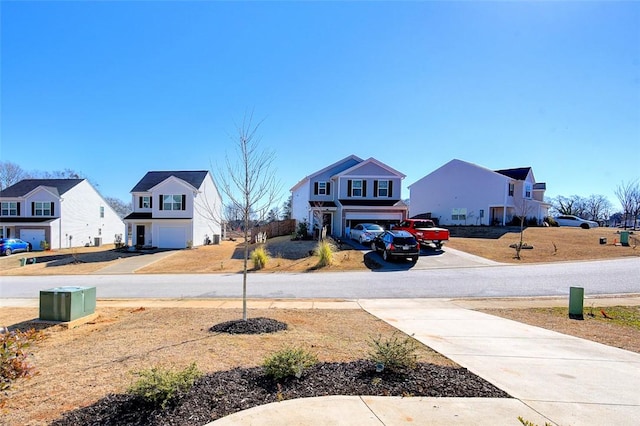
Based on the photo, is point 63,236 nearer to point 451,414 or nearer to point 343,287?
point 343,287

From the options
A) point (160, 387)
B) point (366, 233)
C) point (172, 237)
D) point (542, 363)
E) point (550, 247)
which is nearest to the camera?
point (160, 387)

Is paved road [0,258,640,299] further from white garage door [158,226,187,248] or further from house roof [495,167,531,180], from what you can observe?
house roof [495,167,531,180]

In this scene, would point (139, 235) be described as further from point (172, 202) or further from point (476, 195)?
point (476, 195)

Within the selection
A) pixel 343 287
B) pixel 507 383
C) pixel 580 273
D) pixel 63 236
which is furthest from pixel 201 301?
pixel 63 236

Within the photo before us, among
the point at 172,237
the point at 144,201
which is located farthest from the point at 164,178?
the point at 172,237

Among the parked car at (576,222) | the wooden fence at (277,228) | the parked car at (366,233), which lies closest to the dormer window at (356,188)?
the parked car at (366,233)

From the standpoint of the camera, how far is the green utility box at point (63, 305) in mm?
8281

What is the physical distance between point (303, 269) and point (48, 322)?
12642 mm

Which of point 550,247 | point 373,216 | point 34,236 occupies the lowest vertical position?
point 34,236

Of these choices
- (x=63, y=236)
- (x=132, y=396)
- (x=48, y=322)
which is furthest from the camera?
(x=63, y=236)

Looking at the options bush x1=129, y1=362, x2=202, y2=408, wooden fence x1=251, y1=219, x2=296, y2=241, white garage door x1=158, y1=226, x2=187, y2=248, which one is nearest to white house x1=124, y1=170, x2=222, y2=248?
white garage door x1=158, y1=226, x2=187, y2=248

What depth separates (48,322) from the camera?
326 inches

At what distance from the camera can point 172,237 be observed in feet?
112

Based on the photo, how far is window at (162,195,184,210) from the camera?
34.4m
